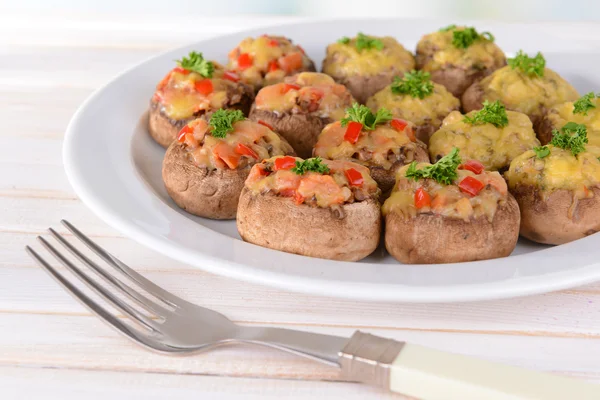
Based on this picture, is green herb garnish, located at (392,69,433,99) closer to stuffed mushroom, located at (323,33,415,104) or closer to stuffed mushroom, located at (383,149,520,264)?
stuffed mushroom, located at (323,33,415,104)

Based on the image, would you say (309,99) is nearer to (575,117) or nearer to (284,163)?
(284,163)

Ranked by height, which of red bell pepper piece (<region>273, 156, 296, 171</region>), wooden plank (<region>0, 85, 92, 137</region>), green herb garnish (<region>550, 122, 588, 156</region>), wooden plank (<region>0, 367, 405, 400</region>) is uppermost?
green herb garnish (<region>550, 122, 588, 156</region>)

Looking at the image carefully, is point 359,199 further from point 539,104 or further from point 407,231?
point 539,104

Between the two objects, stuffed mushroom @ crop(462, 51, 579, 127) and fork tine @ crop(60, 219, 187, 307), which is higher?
stuffed mushroom @ crop(462, 51, 579, 127)

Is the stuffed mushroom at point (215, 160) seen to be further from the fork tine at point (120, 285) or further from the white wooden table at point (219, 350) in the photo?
the fork tine at point (120, 285)

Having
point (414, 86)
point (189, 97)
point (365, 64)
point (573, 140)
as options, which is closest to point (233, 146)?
point (189, 97)

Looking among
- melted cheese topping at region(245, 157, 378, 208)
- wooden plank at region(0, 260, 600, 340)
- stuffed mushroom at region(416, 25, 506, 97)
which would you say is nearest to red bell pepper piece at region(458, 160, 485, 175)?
melted cheese topping at region(245, 157, 378, 208)
